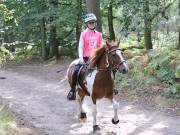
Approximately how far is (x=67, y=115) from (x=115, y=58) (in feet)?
11.0

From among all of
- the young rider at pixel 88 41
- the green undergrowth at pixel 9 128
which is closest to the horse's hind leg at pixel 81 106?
the young rider at pixel 88 41

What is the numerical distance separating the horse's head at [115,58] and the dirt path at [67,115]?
5.37 feet

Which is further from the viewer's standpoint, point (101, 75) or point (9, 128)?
point (101, 75)

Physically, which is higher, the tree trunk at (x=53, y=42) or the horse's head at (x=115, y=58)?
the horse's head at (x=115, y=58)

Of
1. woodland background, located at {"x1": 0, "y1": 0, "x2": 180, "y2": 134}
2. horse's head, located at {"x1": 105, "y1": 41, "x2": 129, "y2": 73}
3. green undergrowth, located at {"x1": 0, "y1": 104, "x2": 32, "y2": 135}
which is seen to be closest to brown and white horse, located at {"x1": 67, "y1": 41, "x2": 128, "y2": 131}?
horse's head, located at {"x1": 105, "y1": 41, "x2": 129, "y2": 73}

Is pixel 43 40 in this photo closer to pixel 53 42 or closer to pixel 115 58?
pixel 53 42

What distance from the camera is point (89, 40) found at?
34.8 ft

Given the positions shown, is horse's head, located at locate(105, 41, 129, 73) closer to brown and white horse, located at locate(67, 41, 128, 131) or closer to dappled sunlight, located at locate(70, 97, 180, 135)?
brown and white horse, located at locate(67, 41, 128, 131)

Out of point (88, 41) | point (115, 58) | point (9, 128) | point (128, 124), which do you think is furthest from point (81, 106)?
point (9, 128)

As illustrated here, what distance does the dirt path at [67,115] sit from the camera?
10000 millimetres

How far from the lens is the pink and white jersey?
1054 cm

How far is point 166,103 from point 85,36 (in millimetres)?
3840

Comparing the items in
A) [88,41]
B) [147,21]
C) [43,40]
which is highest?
[147,21]

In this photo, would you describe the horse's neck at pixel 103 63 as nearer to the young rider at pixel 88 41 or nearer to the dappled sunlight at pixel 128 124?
the young rider at pixel 88 41
